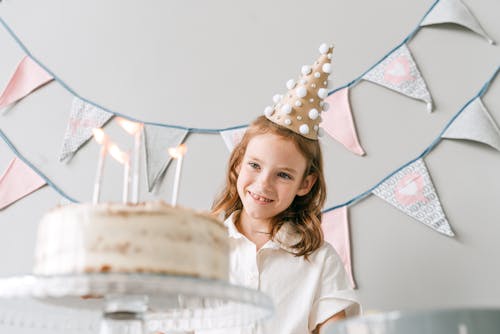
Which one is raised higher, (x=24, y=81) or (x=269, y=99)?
(x=24, y=81)

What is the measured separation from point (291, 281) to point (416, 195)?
1.14ft

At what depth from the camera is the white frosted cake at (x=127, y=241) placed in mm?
809

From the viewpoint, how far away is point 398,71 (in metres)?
1.63

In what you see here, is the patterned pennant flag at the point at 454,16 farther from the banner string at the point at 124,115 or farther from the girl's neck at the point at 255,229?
the girl's neck at the point at 255,229

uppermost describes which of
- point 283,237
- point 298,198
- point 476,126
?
point 476,126

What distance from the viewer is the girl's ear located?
5.09 feet

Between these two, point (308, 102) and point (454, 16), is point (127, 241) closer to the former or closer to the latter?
point (308, 102)

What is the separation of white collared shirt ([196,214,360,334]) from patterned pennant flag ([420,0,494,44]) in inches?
23.8

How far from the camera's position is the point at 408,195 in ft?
5.06

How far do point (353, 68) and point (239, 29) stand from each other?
0.34m

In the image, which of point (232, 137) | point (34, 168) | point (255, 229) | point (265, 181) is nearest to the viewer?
point (265, 181)

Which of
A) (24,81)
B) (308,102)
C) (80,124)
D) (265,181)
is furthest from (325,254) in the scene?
(24,81)

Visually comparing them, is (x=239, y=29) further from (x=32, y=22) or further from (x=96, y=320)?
(x=96, y=320)

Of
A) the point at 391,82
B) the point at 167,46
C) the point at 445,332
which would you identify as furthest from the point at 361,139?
the point at 445,332
